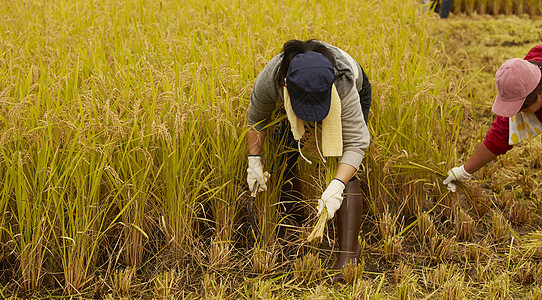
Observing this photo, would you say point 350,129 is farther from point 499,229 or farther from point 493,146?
point 499,229

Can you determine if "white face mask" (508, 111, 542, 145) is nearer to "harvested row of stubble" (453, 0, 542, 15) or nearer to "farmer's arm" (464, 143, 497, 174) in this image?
"farmer's arm" (464, 143, 497, 174)

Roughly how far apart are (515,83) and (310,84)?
883 mm

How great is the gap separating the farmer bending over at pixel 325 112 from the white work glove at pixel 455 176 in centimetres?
56

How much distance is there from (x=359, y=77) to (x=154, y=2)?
2.96 metres

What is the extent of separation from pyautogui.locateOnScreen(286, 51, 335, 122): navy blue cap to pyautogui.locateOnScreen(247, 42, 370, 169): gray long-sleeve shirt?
145 millimetres

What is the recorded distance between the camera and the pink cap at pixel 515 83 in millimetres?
2061

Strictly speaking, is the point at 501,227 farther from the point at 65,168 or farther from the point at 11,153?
the point at 11,153

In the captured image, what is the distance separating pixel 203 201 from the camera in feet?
7.41

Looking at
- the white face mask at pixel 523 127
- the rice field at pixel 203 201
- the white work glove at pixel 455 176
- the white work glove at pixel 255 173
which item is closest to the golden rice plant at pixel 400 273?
the rice field at pixel 203 201

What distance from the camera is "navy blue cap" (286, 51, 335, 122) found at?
1.86 m

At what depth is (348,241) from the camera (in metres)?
2.21

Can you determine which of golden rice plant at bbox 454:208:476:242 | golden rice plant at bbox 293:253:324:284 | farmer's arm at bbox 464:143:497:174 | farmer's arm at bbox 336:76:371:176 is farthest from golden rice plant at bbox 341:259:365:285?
farmer's arm at bbox 464:143:497:174

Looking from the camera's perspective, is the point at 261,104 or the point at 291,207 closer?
the point at 261,104

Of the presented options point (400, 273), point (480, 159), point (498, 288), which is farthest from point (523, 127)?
point (400, 273)
